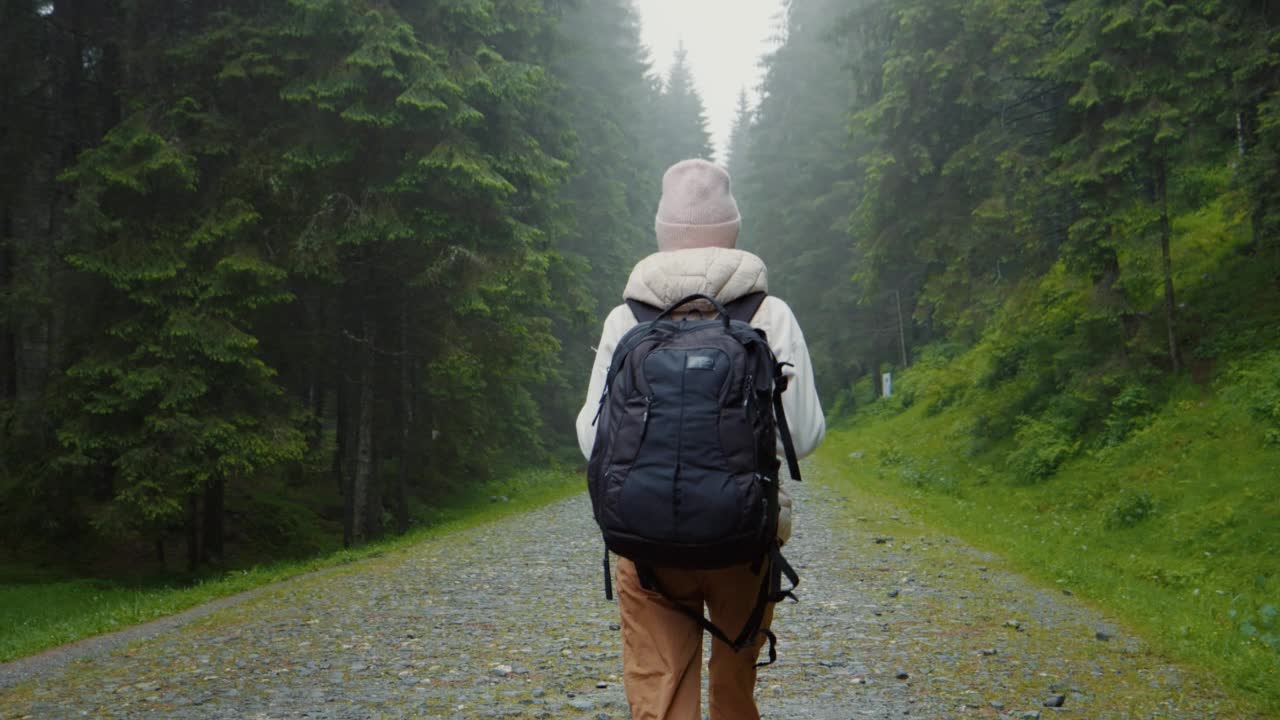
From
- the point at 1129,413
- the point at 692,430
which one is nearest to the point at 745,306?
the point at 692,430

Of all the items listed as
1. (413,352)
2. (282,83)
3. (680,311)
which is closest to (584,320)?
(413,352)

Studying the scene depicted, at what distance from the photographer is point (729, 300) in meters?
3.03

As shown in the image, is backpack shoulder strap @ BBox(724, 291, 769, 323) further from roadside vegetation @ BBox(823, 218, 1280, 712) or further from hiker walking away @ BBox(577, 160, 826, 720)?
Answer: roadside vegetation @ BBox(823, 218, 1280, 712)

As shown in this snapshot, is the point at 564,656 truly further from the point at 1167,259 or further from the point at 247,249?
the point at 1167,259

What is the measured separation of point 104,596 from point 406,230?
6.12 meters

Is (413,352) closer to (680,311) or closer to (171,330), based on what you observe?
(171,330)

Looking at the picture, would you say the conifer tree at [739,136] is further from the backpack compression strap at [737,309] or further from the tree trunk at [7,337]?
the backpack compression strap at [737,309]

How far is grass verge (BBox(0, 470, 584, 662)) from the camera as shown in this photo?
29.1 ft

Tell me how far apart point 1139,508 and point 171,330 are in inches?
462

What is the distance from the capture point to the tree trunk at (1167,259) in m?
12.6

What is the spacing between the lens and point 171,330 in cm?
1184

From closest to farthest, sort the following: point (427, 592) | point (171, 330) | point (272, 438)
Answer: point (427, 592)
point (171, 330)
point (272, 438)

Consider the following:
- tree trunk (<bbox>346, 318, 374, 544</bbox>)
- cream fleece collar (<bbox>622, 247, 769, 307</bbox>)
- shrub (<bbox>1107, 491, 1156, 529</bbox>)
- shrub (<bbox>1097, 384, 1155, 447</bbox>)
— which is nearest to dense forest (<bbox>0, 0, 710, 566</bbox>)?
tree trunk (<bbox>346, 318, 374, 544</bbox>)

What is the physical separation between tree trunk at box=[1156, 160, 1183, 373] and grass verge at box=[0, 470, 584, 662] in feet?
34.6
